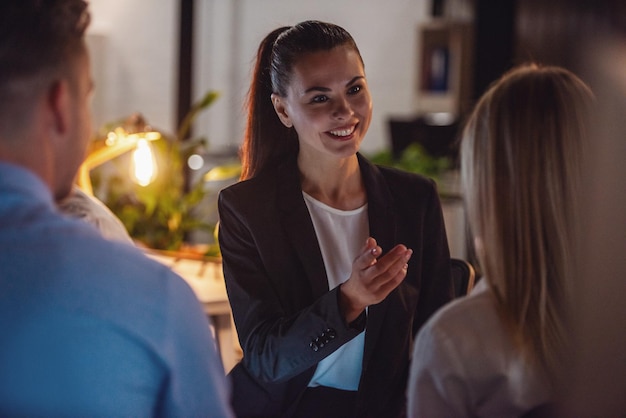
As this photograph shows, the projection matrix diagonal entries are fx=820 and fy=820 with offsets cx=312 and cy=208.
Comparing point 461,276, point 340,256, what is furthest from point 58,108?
point 461,276

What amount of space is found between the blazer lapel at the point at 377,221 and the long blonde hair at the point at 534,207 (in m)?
0.44

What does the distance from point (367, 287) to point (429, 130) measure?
4.47m

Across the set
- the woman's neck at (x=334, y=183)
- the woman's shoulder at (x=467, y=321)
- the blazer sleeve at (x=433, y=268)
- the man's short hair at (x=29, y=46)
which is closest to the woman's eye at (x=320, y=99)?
the woman's neck at (x=334, y=183)

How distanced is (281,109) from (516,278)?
2.16 feet

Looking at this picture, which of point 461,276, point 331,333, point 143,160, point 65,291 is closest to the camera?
point 65,291

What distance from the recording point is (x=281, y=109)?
161 centimetres

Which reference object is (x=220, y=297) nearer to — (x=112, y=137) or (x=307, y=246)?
(x=112, y=137)

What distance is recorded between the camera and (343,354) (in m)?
1.58

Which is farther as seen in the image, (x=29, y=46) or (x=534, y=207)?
(x=534, y=207)

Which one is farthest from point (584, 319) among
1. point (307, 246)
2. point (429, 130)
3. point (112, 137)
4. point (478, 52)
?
point (478, 52)

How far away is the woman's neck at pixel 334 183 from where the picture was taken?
1.62 meters

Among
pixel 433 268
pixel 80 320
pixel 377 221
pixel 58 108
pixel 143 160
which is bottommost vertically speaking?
pixel 143 160

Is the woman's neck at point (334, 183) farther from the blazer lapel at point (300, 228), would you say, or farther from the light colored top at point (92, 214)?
the light colored top at point (92, 214)

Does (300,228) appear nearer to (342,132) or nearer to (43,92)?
(342,132)
